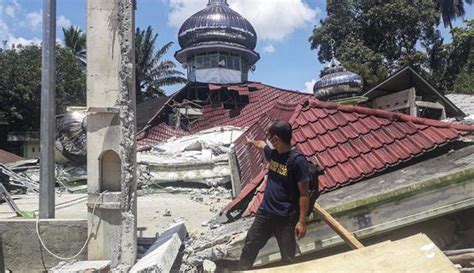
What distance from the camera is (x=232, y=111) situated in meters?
21.1

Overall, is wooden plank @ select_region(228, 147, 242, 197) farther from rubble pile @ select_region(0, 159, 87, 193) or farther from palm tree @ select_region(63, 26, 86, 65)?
palm tree @ select_region(63, 26, 86, 65)

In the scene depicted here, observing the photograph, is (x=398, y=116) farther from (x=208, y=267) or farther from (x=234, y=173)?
(x=234, y=173)

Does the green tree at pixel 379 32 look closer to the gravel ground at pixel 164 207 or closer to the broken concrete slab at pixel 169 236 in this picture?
the gravel ground at pixel 164 207

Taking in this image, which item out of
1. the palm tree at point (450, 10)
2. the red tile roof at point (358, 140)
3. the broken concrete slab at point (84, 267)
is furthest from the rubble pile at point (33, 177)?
the palm tree at point (450, 10)

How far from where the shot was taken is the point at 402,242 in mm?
2969

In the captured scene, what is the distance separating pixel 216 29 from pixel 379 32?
10979 millimetres

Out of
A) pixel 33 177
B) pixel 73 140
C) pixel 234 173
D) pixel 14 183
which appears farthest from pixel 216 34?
pixel 234 173

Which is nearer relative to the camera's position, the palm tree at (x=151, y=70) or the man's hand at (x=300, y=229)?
the man's hand at (x=300, y=229)

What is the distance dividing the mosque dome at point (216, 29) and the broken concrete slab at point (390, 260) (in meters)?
20.2

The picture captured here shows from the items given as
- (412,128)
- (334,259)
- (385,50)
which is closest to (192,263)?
(334,259)

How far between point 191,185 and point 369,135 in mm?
8388

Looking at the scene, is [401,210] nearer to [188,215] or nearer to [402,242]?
[402,242]

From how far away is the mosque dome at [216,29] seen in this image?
2261 centimetres

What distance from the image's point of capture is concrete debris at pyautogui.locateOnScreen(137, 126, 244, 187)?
13.4 metres
